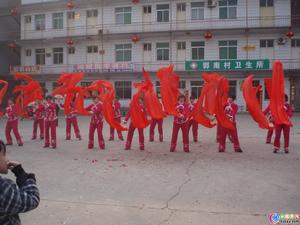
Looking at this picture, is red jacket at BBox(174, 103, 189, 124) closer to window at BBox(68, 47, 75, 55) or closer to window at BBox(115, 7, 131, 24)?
window at BBox(115, 7, 131, 24)

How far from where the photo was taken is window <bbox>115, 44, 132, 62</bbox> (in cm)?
3077

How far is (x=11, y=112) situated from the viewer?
39.0ft

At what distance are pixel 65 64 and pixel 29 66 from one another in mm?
3443

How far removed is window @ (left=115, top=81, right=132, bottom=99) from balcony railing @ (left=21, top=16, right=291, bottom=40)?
175 inches

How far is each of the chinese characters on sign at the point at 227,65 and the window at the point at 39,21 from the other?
48.9 ft

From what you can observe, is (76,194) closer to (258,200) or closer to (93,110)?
(258,200)

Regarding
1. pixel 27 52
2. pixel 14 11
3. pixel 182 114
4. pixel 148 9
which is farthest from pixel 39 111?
pixel 14 11

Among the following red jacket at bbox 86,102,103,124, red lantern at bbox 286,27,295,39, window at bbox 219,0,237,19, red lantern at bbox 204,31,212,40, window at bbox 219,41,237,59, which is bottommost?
red jacket at bbox 86,102,103,124

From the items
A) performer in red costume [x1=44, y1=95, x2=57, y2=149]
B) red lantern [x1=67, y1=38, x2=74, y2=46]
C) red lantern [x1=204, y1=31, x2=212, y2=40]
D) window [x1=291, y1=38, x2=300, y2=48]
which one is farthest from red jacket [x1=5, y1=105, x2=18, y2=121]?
window [x1=291, y1=38, x2=300, y2=48]

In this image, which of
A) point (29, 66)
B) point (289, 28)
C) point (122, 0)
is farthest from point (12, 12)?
point (289, 28)

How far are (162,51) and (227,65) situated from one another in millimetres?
5789

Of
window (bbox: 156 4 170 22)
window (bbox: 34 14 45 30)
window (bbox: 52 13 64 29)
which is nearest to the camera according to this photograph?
window (bbox: 156 4 170 22)

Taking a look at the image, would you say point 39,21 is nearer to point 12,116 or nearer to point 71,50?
point 71,50

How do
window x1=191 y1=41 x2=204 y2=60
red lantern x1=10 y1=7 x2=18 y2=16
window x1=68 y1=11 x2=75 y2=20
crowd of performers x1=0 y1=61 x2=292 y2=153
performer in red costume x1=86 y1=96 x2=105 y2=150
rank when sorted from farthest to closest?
red lantern x1=10 y1=7 x2=18 y2=16, window x1=68 y1=11 x2=75 y2=20, window x1=191 y1=41 x2=204 y2=60, performer in red costume x1=86 y1=96 x2=105 y2=150, crowd of performers x1=0 y1=61 x2=292 y2=153
